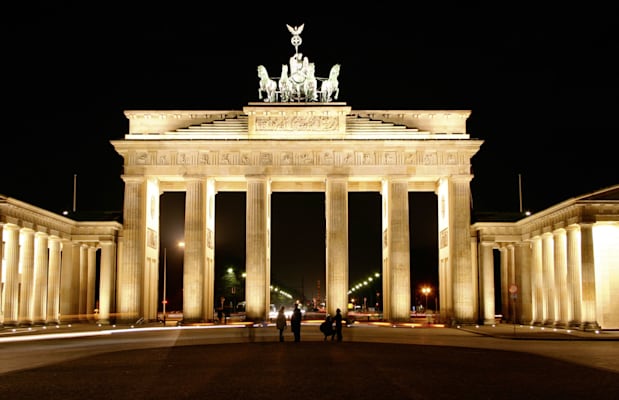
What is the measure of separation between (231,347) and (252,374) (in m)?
13.3

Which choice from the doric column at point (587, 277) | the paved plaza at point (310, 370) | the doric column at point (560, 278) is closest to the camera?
the paved plaza at point (310, 370)

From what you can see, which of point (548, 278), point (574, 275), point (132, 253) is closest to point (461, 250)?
point (548, 278)

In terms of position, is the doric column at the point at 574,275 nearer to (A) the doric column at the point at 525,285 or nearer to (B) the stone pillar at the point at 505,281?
(A) the doric column at the point at 525,285

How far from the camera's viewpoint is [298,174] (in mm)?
67875

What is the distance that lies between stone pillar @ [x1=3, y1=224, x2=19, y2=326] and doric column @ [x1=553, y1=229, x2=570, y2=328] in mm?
39491

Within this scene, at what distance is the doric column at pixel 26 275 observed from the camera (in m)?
59.4

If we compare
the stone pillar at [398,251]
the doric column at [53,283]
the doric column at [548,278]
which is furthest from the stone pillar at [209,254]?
the doric column at [548,278]

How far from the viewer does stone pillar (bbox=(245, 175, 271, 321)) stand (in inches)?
2635

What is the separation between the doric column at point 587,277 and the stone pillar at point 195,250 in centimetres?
3184

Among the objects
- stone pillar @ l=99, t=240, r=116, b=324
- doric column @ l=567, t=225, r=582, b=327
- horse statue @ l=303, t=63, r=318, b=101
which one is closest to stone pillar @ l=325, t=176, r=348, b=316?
horse statue @ l=303, t=63, r=318, b=101

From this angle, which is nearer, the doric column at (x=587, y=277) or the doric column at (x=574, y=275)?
the doric column at (x=587, y=277)

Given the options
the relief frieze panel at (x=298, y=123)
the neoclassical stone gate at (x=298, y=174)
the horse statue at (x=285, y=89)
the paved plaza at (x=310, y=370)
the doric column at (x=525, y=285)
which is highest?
the horse statue at (x=285, y=89)

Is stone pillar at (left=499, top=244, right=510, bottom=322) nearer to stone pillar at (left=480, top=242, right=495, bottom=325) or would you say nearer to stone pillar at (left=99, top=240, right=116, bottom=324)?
stone pillar at (left=480, top=242, right=495, bottom=325)

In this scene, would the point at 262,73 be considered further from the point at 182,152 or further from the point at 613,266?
the point at 613,266
